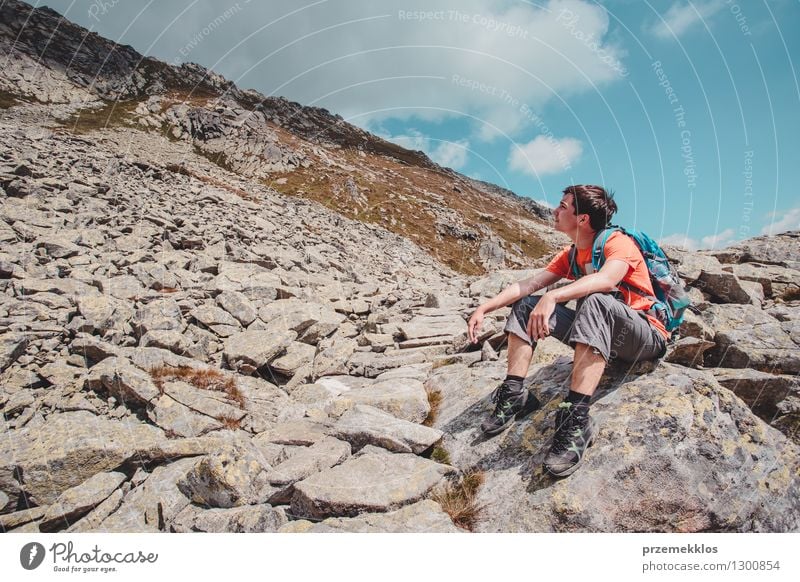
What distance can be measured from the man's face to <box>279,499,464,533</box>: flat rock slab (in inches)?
143

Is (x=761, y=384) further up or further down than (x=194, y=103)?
further down

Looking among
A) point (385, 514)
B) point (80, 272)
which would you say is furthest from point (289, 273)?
point (385, 514)

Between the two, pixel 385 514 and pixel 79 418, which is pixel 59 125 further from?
pixel 385 514

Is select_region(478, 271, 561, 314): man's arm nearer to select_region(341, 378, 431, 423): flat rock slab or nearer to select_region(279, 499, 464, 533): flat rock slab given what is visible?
select_region(341, 378, 431, 423): flat rock slab

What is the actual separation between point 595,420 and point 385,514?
2429 mm

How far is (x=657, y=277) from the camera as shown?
4.71 m

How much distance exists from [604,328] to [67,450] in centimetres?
680

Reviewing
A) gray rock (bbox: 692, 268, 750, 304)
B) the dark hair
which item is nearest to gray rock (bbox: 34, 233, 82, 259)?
the dark hair

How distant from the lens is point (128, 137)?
49719 millimetres

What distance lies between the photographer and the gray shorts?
4041 millimetres

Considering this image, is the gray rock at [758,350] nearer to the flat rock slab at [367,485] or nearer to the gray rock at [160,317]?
the flat rock slab at [367,485]

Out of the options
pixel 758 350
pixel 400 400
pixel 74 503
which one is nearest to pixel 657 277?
pixel 758 350

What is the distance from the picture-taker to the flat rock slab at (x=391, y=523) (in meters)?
3.72

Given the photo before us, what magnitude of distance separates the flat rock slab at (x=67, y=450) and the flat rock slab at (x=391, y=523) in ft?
9.53
